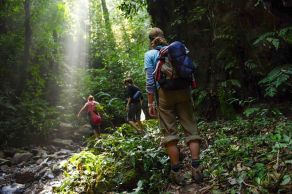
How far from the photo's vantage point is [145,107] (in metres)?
18.4

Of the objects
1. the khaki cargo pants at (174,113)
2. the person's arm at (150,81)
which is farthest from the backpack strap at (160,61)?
the khaki cargo pants at (174,113)

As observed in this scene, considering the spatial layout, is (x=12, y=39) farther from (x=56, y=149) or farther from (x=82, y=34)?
(x=82, y=34)

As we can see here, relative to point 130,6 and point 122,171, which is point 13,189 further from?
point 130,6

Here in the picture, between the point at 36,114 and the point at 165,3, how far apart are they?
9.21m

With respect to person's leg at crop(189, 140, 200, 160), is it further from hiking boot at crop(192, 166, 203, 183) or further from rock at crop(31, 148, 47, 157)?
rock at crop(31, 148, 47, 157)

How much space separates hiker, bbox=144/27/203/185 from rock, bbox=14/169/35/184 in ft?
18.8

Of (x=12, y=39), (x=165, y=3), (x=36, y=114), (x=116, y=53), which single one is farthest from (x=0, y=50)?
(x=165, y=3)

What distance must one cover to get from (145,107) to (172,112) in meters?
13.4

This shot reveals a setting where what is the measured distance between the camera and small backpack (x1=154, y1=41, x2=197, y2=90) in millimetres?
4645

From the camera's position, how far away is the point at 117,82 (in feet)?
70.2

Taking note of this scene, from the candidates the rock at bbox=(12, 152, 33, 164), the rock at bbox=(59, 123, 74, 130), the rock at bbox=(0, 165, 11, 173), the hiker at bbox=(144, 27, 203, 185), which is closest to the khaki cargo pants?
the hiker at bbox=(144, 27, 203, 185)

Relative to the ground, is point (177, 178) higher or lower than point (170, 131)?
lower

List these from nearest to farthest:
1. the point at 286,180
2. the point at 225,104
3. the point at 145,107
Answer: the point at 286,180
the point at 225,104
the point at 145,107

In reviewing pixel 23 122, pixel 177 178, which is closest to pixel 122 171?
pixel 177 178
